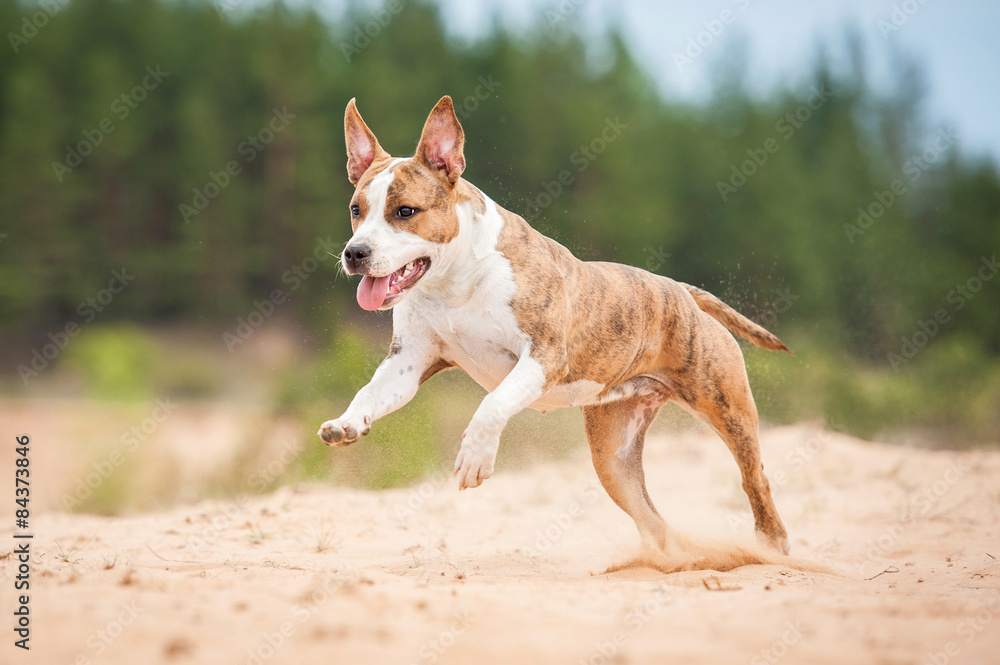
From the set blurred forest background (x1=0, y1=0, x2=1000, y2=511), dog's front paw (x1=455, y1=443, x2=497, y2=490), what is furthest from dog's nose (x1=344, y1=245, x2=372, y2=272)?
blurred forest background (x1=0, y1=0, x2=1000, y2=511)

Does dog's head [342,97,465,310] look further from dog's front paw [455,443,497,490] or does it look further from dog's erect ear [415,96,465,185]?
dog's front paw [455,443,497,490]

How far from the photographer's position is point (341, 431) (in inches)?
178

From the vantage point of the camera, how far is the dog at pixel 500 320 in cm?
461

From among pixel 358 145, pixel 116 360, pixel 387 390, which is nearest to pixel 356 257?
pixel 387 390

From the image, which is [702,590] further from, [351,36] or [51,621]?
[351,36]

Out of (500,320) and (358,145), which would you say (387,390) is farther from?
(358,145)

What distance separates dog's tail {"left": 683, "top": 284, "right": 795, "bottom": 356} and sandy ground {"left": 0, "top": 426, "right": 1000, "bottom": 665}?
1391 mm

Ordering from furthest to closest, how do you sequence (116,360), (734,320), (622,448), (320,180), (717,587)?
(320,180) < (116,360) < (734,320) < (622,448) < (717,587)

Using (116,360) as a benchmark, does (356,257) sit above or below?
above

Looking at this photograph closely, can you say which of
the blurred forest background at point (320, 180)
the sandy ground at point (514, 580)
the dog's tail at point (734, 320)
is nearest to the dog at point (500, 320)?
the dog's tail at point (734, 320)

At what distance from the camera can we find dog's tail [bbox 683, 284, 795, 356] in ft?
20.5

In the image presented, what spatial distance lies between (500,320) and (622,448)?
1743 millimetres

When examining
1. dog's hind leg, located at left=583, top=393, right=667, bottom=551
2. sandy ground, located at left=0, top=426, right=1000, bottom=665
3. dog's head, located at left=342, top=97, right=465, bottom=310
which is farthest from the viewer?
dog's hind leg, located at left=583, top=393, right=667, bottom=551

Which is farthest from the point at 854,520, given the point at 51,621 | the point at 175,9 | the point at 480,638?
the point at 175,9
